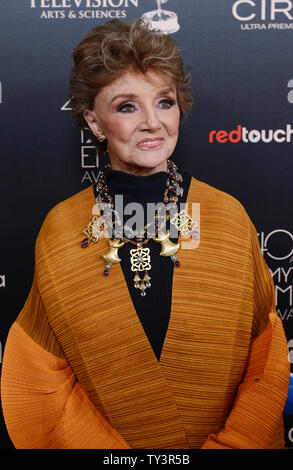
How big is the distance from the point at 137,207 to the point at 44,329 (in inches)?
18.3

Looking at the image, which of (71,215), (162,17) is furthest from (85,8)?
(71,215)

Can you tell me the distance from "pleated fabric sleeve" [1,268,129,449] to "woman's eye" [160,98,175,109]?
0.66 meters

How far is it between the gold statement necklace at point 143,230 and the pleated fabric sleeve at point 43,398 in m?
0.28

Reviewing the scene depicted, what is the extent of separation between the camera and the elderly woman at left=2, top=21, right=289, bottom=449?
1462mm

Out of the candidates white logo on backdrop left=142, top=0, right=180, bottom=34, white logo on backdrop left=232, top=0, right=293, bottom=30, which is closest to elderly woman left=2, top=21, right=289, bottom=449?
white logo on backdrop left=142, top=0, right=180, bottom=34

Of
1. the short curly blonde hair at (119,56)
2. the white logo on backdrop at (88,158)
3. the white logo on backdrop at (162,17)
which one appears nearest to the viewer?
the short curly blonde hair at (119,56)

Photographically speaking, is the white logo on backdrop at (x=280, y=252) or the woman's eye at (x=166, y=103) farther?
the white logo on backdrop at (x=280, y=252)

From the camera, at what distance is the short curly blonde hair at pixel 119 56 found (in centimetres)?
141

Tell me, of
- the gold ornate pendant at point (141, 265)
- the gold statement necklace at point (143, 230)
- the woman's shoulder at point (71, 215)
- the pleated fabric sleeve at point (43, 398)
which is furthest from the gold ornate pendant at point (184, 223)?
the pleated fabric sleeve at point (43, 398)

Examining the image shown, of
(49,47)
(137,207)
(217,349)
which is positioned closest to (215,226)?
(137,207)

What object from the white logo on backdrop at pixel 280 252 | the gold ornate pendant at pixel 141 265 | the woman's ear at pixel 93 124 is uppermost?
the woman's ear at pixel 93 124

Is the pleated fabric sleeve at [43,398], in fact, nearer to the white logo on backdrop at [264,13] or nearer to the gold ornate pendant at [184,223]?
the gold ornate pendant at [184,223]

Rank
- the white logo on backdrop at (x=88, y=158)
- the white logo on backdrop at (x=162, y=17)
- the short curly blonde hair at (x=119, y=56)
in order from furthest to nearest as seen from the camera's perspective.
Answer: the white logo on backdrop at (x=88, y=158)
the white logo on backdrop at (x=162, y=17)
the short curly blonde hair at (x=119, y=56)

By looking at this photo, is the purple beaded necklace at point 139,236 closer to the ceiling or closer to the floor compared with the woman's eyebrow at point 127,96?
closer to the floor
